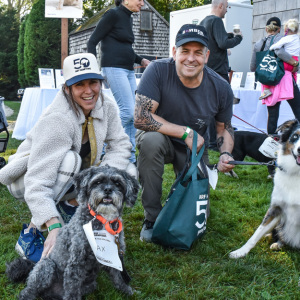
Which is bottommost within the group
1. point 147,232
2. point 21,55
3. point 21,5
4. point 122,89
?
point 147,232

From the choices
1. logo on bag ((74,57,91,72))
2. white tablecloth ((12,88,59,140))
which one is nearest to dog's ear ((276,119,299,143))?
logo on bag ((74,57,91,72))

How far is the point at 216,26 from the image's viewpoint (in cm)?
546

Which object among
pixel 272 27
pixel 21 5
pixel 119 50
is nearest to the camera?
pixel 119 50

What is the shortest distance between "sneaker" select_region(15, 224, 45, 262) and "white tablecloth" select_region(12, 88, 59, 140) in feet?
16.7

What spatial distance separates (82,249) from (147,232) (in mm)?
1057

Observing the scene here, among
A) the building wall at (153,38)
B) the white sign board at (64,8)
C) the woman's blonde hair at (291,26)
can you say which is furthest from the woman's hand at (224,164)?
the building wall at (153,38)

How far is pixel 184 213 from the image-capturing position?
282 centimetres

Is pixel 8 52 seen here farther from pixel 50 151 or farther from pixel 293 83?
pixel 50 151

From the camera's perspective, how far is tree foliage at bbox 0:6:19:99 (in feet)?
92.1

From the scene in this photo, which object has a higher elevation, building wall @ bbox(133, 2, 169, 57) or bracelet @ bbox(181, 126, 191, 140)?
building wall @ bbox(133, 2, 169, 57)

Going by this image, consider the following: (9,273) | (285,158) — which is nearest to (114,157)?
(9,273)

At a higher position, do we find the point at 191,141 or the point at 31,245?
the point at 191,141

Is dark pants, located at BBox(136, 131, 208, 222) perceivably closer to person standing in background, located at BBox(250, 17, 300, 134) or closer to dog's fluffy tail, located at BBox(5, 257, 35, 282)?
dog's fluffy tail, located at BBox(5, 257, 35, 282)

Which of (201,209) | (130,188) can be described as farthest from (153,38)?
(130,188)
